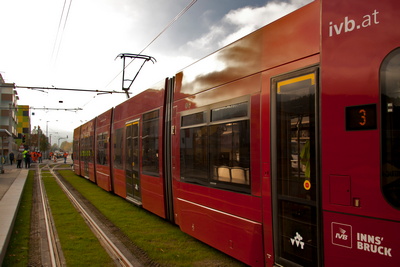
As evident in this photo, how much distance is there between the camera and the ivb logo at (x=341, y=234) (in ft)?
9.75

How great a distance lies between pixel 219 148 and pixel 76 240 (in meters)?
3.83

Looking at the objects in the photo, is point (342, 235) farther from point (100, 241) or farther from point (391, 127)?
point (100, 241)

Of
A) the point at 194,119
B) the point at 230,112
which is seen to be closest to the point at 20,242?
the point at 194,119

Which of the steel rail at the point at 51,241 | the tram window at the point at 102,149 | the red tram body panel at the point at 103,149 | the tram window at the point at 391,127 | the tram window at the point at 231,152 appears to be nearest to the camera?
the tram window at the point at 391,127

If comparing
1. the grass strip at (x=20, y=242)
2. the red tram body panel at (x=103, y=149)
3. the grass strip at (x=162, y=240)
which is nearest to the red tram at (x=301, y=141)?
the grass strip at (x=162, y=240)

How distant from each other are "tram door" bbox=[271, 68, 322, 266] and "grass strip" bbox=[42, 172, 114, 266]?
10.3 feet

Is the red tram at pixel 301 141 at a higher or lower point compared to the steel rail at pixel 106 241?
higher

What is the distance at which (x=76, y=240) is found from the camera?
6.76m

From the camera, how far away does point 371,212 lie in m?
2.80

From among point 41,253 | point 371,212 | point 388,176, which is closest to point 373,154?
point 388,176

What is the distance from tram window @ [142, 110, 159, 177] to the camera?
7.89 meters

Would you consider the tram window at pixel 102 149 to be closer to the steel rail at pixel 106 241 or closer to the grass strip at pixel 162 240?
the grass strip at pixel 162 240

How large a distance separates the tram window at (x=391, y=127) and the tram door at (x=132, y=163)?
738 centimetres

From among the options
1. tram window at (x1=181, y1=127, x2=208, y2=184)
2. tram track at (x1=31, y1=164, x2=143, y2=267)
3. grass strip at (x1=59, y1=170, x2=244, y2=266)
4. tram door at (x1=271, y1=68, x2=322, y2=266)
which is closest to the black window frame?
grass strip at (x1=59, y1=170, x2=244, y2=266)
